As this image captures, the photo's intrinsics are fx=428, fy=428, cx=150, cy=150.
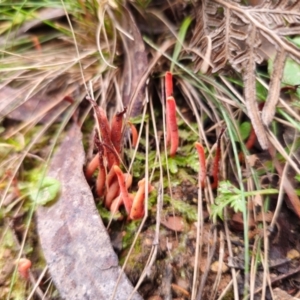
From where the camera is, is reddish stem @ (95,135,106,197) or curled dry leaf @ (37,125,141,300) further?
reddish stem @ (95,135,106,197)

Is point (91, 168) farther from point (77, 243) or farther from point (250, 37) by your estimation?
point (250, 37)

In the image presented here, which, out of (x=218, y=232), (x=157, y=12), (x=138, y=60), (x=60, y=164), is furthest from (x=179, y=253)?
(x=157, y=12)

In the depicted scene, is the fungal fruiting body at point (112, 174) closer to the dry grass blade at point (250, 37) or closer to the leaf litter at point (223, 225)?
the leaf litter at point (223, 225)

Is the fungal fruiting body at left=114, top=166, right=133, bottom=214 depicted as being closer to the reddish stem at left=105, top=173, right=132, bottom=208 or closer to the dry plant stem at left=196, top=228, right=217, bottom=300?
the reddish stem at left=105, top=173, right=132, bottom=208

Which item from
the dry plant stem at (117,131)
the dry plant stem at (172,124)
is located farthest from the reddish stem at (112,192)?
the dry plant stem at (172,124)

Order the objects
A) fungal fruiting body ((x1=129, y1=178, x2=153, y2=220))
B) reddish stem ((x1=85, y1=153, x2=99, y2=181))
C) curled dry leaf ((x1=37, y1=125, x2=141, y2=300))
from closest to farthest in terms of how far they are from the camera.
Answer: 1. curled dry leaf ((x1=37, y1=125, x2=141, y2=300))
2. fungal fruiting body ((x1=129, y1=178, x2=153, y2=220))
3. reddish stem ((x1=85, y1=153, x2=99, y2=181))

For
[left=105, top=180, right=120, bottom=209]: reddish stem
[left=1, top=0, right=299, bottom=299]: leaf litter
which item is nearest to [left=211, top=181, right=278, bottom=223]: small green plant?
[left=1, top=0, right=299, bottom=299]: leaf litter

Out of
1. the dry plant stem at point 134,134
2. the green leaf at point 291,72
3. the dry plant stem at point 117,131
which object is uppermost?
the green leaf at point 291,72
